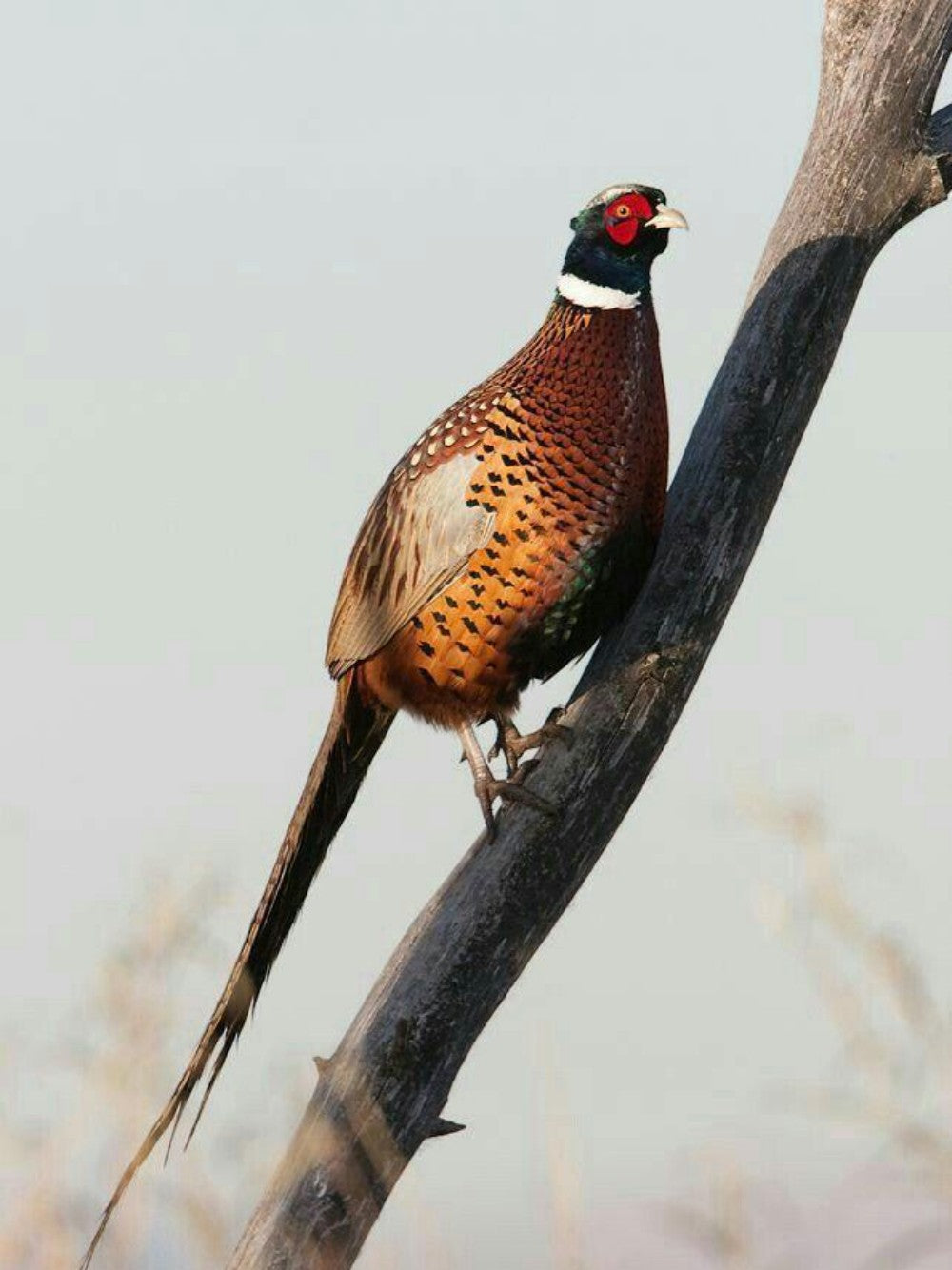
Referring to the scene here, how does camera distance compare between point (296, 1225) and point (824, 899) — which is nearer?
point (824, 899)

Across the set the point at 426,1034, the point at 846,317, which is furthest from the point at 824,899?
the point at 846,317

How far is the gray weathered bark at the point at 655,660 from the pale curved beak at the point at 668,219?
34 centimetres

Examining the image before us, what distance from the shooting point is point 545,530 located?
4293 mm

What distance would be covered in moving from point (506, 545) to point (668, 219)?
88 cm

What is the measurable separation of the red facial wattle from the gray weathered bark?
375 millimetres

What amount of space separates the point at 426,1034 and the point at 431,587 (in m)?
1.05

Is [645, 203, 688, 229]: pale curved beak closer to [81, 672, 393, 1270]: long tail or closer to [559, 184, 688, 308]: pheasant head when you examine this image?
[559, 184, 688, 308]: pheasant head

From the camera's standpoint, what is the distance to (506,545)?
432 centimetres

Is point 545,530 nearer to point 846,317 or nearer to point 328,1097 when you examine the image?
point 846,317

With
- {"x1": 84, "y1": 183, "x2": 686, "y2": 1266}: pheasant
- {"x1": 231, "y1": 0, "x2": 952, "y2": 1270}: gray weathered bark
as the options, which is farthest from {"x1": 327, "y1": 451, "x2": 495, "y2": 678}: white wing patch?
{"x1": 231, "y1": 0, "x2": 952, "y2": 1270}: gray weathered bark

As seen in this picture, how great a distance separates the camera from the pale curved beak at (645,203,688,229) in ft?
14.5

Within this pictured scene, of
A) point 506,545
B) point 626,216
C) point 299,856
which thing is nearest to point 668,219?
point 626,216

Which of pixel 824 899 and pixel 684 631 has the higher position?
pixel 684 631

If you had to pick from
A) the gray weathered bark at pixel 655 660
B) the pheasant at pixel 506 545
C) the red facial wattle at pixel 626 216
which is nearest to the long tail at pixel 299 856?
the pheasant at pixel 506 545
